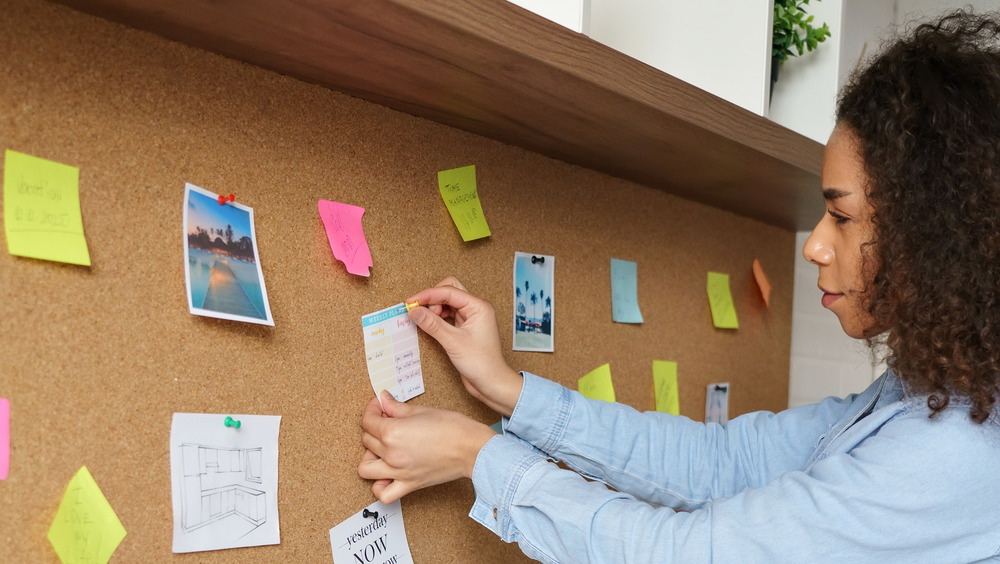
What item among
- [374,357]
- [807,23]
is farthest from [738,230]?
[374,357]

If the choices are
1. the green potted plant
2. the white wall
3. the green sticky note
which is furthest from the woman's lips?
the green potted plant

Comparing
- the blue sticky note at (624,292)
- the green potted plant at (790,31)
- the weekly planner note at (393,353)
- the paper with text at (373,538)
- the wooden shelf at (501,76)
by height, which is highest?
the green potted plant at (790,31)

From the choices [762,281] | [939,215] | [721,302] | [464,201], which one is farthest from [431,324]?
[762,281]

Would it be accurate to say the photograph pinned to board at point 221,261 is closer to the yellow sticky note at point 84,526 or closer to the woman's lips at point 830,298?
the yellow sticky note at point 84,526

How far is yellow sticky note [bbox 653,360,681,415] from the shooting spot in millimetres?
1173

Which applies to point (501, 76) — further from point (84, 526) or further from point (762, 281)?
point (762, 281)

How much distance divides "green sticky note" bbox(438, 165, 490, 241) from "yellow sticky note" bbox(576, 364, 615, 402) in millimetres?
274

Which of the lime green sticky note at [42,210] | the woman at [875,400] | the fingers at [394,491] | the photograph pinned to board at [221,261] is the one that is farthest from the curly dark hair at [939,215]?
the lime green sticky note at [42,210]

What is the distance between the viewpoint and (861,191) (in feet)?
2.51

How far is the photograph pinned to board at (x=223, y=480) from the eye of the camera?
63cm

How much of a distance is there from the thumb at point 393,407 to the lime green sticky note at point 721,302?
0.69 metres

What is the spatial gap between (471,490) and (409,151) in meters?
0.40

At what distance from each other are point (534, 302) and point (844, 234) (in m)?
0.37

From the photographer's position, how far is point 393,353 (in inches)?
31.6
